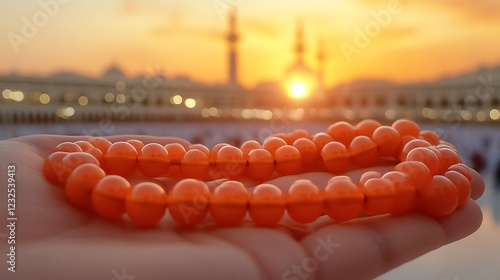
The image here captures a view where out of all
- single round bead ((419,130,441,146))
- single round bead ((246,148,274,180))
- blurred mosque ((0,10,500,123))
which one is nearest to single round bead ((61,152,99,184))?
single round bead ((246,148,274,180))

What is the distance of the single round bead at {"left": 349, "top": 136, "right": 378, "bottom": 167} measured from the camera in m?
1.70

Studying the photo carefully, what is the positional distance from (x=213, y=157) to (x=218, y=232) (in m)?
0.48

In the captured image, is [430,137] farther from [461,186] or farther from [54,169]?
[54,169]

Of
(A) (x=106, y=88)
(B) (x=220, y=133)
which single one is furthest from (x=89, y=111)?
(B) (x=220, y=133)

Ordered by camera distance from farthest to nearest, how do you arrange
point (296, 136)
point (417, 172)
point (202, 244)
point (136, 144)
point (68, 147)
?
1. point (296, 136)
2. point (136, 144)
3. point (68, 147)
4. point (417, 172)
5. point (202, 244)

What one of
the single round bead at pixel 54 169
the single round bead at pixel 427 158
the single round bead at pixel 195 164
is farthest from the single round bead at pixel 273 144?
the single round bead at pixel 54 169

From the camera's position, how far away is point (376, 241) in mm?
1147

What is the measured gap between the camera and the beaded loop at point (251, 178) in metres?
1.28

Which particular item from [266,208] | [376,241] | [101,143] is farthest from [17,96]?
[376,241]

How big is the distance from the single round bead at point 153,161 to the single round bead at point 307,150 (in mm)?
473

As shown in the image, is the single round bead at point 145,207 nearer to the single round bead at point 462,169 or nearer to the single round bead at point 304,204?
the single round bead at point 304,204

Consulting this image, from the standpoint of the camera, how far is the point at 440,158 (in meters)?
1.53

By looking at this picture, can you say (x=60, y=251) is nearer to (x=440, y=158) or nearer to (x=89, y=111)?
(x=440, y=158)

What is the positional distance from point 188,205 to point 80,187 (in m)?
0.30
